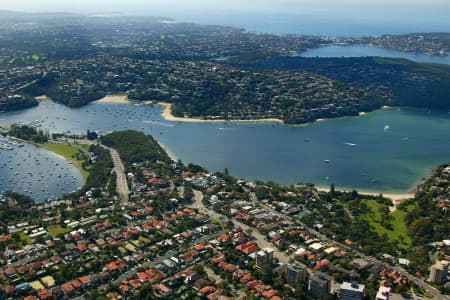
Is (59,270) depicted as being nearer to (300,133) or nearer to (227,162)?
(227,162)

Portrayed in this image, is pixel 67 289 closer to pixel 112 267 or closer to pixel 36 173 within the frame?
pixel 112 267

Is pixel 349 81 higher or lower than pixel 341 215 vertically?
higher

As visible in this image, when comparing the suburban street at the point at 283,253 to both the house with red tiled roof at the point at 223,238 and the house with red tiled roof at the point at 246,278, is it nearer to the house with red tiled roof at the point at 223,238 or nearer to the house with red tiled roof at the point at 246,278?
the house with red tiled roof at the point at 223,238

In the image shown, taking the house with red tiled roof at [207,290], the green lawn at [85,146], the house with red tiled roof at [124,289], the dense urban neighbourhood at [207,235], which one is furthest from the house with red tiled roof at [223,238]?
the green lawn at [85,146]

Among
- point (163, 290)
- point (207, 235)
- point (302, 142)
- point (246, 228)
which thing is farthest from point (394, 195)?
point (163, 290)

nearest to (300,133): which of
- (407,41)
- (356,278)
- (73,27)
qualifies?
(356,278)

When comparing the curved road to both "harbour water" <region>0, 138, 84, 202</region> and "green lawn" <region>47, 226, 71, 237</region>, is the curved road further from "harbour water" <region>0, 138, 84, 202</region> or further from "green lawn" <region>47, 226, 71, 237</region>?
"green lawn" <region>47, 226, 71, 237</region>

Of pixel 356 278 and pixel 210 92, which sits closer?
pixel 356 278
